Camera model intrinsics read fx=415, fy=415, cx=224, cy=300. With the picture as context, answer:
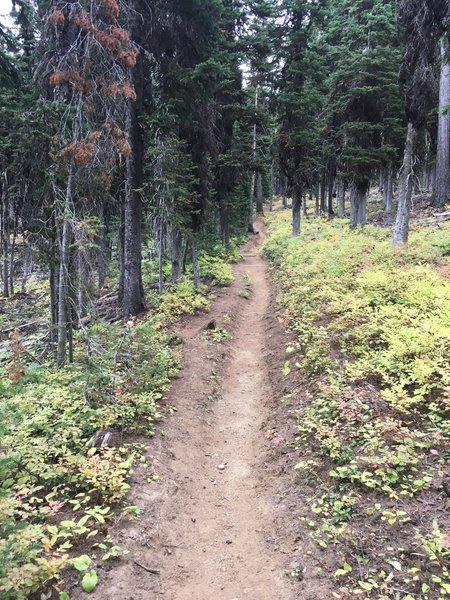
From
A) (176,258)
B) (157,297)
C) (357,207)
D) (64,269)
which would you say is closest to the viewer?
(64,269)

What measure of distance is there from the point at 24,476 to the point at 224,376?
534 cm

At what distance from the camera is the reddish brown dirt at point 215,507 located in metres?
4.29

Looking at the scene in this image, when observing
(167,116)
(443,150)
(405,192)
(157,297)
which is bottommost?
(157,297)

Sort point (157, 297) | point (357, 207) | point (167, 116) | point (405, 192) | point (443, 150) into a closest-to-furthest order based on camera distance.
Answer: point (167, 116) → point (405, 192) → point (157, 297) → point (443, 150) → point (357, 207)

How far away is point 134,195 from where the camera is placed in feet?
43.5

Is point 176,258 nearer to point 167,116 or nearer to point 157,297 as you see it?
point 157,297

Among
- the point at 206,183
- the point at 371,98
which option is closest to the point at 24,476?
the point at 206,183

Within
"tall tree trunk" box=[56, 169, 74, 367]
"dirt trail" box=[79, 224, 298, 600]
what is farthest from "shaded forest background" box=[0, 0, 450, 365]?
"dirt trail" box=[79, 224, 298, 600]

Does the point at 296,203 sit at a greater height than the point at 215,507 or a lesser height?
greater

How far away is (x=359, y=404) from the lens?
6508 mm

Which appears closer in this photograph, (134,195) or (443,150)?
(134,195)

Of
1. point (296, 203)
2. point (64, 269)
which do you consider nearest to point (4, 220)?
point (64, 269)

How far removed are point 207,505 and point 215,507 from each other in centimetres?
11

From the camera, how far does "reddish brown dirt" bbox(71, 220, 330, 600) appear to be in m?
4.29
